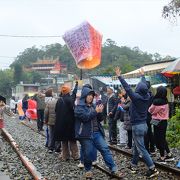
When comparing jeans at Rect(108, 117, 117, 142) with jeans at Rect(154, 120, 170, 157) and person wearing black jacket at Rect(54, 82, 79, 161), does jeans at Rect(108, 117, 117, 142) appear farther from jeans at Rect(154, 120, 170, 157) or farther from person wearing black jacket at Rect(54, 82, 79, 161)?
jeans at Rect(154, 120, 170, 157)

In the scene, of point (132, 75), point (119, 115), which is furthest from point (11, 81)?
point (119, 115)

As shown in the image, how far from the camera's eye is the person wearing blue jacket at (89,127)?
7.47m

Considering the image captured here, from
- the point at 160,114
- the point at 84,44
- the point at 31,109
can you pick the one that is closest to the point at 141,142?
the point at 160,114

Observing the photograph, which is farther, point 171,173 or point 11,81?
point 11,81

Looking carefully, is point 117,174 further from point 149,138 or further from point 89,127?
point 149,138

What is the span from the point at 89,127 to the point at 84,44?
8.97 feet

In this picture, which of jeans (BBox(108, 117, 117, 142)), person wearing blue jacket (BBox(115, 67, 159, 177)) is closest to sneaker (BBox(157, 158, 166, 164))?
person wearing blue jacket (BBox(115, 67, 159, 177))

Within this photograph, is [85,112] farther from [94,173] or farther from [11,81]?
[11,81]

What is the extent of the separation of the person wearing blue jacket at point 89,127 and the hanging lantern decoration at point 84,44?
2108mm

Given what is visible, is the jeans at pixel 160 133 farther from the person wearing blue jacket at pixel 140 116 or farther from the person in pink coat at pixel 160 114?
the person wearing blue jacket at pixel 140 116

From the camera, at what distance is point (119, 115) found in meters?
12.3

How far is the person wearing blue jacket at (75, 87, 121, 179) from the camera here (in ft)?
24.5

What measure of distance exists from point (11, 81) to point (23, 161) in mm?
88399

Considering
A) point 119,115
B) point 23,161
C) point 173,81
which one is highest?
point 173,81
